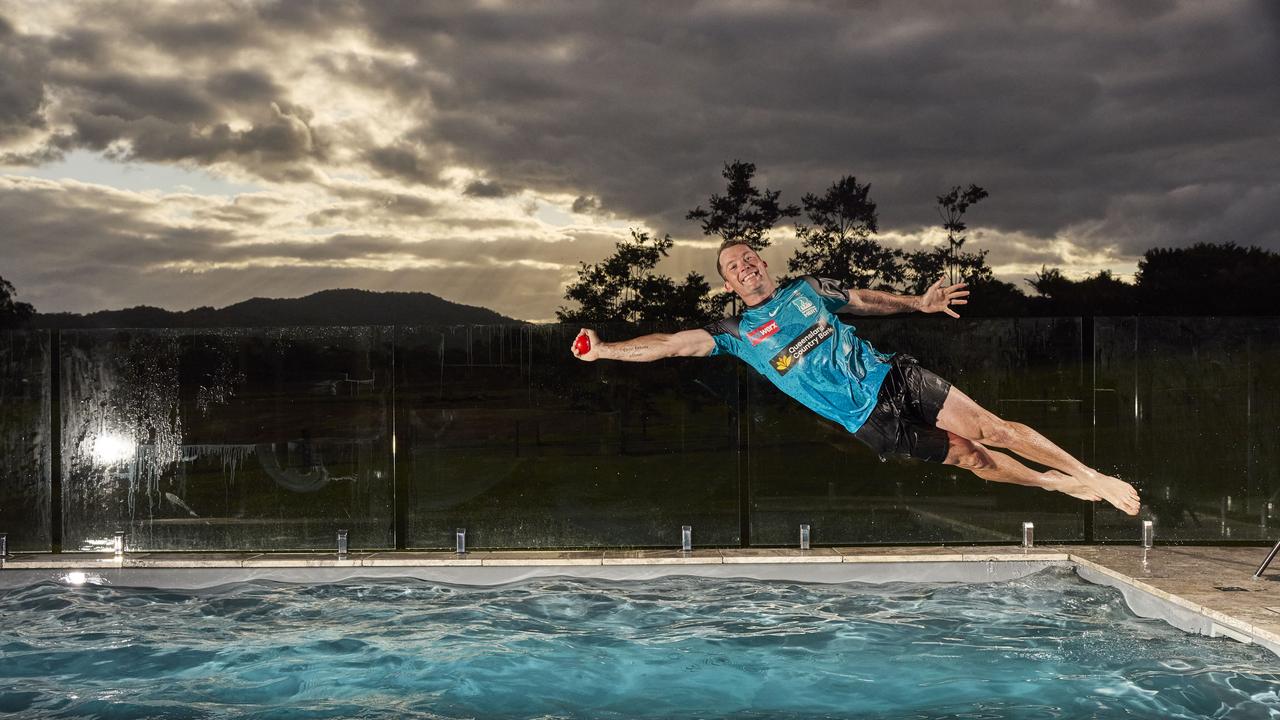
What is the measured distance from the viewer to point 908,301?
750 centimetres

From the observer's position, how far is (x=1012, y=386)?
8.66 meters

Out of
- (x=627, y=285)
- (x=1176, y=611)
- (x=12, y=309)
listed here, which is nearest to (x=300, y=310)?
(x=627, y=285)

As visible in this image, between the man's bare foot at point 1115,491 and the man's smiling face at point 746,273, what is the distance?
2.54 m

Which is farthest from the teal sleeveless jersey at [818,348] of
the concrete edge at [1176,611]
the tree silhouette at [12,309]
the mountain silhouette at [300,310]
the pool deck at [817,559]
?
the tree silhouette at [12,309]

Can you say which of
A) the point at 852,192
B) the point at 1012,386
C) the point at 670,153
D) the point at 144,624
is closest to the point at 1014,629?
the point at 1012,386

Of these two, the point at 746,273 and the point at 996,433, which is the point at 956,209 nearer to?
the point at 996,433

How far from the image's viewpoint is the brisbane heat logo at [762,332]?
768 cm

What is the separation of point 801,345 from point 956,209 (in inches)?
517

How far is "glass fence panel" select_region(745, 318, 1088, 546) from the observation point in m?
8.61

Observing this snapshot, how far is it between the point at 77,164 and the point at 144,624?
747 centimetres

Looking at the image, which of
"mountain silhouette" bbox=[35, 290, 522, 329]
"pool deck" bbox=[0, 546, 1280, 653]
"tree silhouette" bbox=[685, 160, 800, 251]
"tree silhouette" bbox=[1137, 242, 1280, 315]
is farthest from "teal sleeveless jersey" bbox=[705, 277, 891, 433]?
"tree silhouette" bbox=[1137, 242, 1280, 315]

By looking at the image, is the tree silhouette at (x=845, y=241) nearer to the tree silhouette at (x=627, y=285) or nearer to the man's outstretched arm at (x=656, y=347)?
the tree silhouette at (x=627, y=285)

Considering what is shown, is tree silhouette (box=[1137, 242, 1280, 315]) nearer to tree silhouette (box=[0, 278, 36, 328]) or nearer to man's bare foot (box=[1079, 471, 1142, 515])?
man's bare foot (box=[1079, 471, 1142, 515])

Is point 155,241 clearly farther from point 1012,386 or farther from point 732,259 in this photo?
point 1012,386
